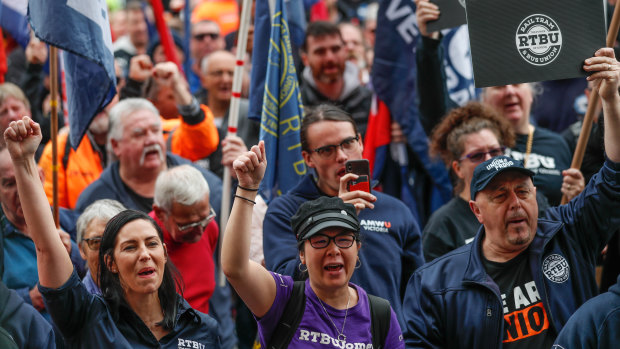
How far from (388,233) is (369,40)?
21.2ft

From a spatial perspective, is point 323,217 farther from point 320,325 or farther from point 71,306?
point 71,306

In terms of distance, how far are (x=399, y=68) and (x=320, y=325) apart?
138 inches

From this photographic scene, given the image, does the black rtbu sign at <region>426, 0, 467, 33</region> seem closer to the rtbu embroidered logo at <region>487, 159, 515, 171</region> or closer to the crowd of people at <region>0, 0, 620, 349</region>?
the crowd of people at <region>0, 0, 620, 349</region>

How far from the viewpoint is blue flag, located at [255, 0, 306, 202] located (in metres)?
5.55

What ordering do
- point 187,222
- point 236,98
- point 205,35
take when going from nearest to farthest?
point 187,222, point 236,98, point 205,35

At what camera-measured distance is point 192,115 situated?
620cm

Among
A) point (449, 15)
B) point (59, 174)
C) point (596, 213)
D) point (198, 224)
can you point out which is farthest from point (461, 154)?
point (59, 174)

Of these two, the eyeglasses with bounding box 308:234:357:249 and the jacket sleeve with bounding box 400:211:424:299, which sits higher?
the eyeglasses with bounding box 308:234:357:249

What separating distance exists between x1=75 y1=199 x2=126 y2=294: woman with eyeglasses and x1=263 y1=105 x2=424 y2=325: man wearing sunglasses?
3.02ft

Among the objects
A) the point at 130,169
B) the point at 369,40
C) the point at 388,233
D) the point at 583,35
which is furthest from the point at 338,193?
the point at 369,40

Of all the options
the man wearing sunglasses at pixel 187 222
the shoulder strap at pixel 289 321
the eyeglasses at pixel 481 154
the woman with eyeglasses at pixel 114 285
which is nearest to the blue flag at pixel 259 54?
the man wearing sunglasses at pixel 187 222

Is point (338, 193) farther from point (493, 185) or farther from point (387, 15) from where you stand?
point (387, 15)

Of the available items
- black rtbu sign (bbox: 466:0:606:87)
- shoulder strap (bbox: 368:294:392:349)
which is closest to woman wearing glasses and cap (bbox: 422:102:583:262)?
black rtbu sign (bbox: 466:0:606:87)

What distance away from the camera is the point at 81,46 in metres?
4.82
